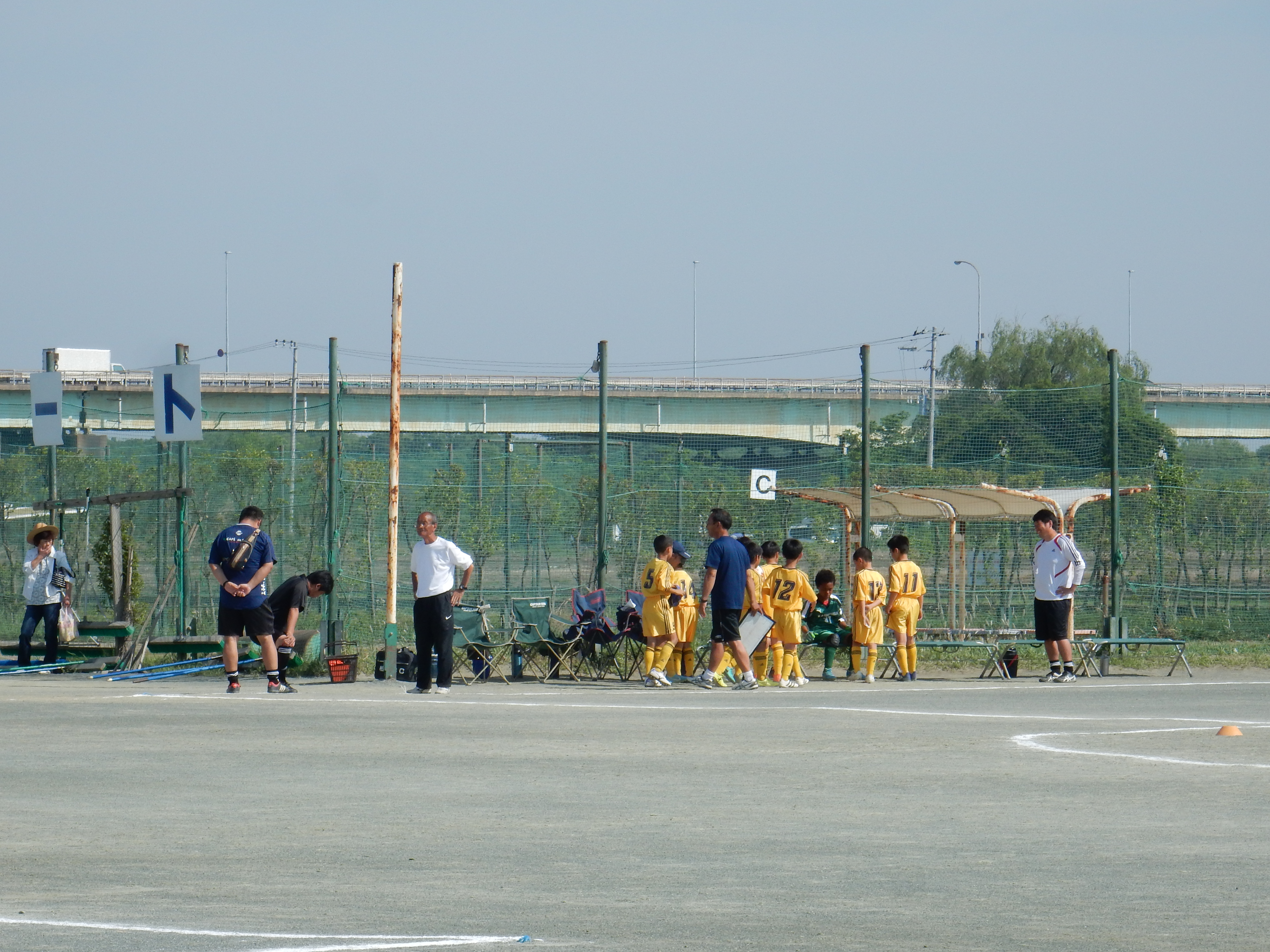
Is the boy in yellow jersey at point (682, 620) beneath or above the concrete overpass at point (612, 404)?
beneath

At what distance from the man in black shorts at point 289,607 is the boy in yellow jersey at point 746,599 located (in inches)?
169

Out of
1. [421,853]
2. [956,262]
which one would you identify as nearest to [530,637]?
[421,853]

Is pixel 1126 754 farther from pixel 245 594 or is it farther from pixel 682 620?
pixel 245 594

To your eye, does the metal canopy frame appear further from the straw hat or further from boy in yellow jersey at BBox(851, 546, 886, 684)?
the straw hat

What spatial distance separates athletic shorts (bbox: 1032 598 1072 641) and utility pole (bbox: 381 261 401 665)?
695cm

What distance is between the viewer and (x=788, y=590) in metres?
17.8

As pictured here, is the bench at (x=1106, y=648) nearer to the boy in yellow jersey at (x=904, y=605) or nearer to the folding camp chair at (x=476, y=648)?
the boy in yellow jersey at (x=904, y=605)

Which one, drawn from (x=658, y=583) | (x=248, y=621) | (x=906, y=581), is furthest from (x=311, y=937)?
(x=906, y=581)

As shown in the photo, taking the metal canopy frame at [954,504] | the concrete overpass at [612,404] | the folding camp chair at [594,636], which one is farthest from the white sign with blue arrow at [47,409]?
the concrete overpass at [612,404]

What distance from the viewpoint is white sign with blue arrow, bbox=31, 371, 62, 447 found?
2055 cm

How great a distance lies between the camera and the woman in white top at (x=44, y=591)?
62.0 feet

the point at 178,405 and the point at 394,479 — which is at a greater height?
the point at 178,405

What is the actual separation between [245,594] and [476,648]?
2930mm

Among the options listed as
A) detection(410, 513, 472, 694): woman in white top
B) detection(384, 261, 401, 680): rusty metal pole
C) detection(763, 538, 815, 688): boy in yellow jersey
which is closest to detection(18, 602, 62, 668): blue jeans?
detection(384, 261, 401, 680): rusty metal pole
